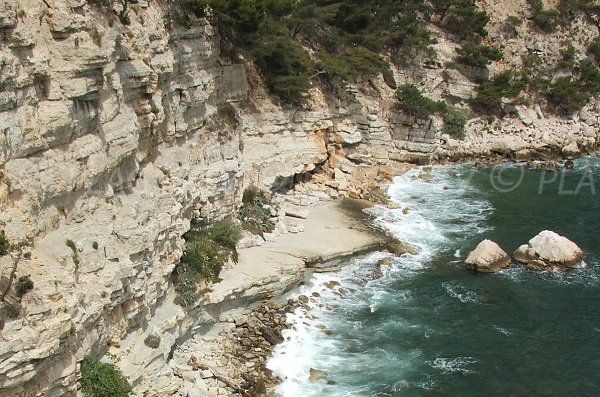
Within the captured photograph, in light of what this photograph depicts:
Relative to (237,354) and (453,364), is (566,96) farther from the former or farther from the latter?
(237,354)

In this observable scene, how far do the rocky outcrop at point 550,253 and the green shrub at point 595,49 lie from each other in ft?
135

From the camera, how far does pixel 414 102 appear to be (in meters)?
56.3

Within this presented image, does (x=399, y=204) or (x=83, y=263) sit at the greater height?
(x=83, y=263)

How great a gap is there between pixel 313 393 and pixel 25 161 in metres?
14.1

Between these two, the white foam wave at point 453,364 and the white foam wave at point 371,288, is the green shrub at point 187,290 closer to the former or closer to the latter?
the white foam wave at point 371,288

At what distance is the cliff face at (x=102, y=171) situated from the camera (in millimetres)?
20203

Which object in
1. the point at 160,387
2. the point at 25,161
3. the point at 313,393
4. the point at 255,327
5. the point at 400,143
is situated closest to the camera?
the point at 25,161

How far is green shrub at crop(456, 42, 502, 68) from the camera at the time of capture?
62875 millimetres

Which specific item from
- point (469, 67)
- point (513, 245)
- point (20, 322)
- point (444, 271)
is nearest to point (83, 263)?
point (20, 322)

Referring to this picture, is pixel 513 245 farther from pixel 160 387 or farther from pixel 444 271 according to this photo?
pixel 160 387

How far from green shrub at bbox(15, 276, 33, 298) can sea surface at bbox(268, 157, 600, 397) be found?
11281 mm

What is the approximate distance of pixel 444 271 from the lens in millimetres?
36281

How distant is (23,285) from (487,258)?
25214 millimetres

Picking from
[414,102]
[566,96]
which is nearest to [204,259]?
[414,102]
